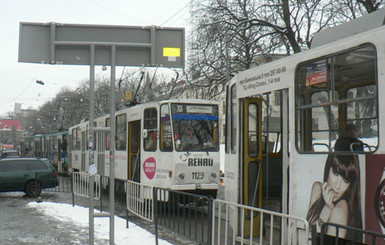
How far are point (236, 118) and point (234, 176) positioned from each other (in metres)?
0.96

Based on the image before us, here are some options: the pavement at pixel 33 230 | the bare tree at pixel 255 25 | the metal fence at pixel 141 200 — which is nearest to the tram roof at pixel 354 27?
the metal fence at pixel 141 200

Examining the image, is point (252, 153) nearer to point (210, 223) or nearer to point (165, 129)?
point (210, 223)

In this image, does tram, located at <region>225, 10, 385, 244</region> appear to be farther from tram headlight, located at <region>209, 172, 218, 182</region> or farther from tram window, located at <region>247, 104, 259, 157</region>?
tram headlight, located at <region>209, 172, 218, 182</region>

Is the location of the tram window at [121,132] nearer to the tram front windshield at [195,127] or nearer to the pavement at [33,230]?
the tram front windshield at [195,127]

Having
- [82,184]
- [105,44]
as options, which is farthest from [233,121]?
[82,184]

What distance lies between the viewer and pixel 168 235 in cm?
1020

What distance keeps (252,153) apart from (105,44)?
3014 millimetres

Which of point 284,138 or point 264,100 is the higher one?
point 264,100

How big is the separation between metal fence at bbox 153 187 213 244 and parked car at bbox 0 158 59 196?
1113cm

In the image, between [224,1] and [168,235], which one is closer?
[168,235]

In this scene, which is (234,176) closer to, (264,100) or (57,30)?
(264,100)

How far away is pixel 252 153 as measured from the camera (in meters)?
8.11

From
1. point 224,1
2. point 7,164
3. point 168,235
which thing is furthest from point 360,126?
point 224,1

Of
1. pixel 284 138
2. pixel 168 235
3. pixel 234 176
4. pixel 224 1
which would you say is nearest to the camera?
pixel 284 138
